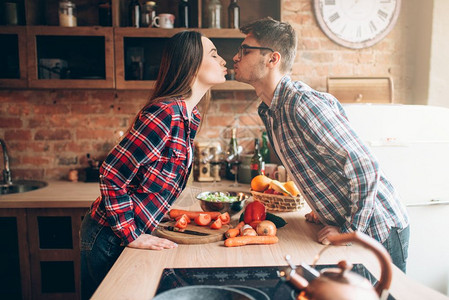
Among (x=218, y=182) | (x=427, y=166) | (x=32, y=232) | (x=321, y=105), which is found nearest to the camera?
(x=321, y=105)

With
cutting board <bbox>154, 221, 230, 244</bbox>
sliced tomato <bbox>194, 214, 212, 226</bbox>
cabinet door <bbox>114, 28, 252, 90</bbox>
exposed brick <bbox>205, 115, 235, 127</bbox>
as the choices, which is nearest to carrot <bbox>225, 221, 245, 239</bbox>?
cutting board <bbox>154, 221, 230, 244</bbox>

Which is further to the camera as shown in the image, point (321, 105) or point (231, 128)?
point (231, 128)

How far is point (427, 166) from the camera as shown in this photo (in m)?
2.09

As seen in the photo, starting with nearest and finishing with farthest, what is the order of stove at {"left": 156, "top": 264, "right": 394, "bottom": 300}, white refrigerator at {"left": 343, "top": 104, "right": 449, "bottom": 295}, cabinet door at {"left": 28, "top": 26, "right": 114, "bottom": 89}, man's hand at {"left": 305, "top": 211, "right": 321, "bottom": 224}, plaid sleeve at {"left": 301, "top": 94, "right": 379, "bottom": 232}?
stove at {"left": 156, "top": 264, "right": 394, "bottom": 300}, plaid sleeve at {"left": 301, "top": 94, "right": 379, "bottom": 232}, man's hand at {"left": 305, "top": 211, "right": 321, "bottom": 224}, white refrigerator at {"left": 343, "top": 104, "right": 449, "bottom": 295}, cabinet door at {"left": 28, "top": 26, "right": 114, "bottom": 89}

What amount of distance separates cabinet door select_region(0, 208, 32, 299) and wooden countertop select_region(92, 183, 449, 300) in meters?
1.44

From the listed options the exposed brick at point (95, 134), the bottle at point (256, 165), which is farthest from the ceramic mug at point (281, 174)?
the exposed brick at point (95, 134)

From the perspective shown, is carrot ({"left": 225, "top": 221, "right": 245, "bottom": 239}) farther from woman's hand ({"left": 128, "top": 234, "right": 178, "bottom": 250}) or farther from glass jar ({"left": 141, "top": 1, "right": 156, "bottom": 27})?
glass jar ({"left": 141, "top": 1, "right": 156, "bottom": 27})

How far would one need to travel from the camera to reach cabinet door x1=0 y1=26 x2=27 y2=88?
2.53 meters

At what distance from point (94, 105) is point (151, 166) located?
70.2 inches

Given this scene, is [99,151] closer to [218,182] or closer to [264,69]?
[218,182]

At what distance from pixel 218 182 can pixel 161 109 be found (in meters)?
1.50

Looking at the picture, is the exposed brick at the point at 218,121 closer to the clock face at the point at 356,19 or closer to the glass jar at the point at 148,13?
the glass jar at the point at 148,13

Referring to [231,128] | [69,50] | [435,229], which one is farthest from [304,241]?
[69,50]

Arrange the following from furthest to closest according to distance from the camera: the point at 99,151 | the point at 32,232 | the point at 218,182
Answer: the point at 99,151
the point at 218,182
the point at 32,232
